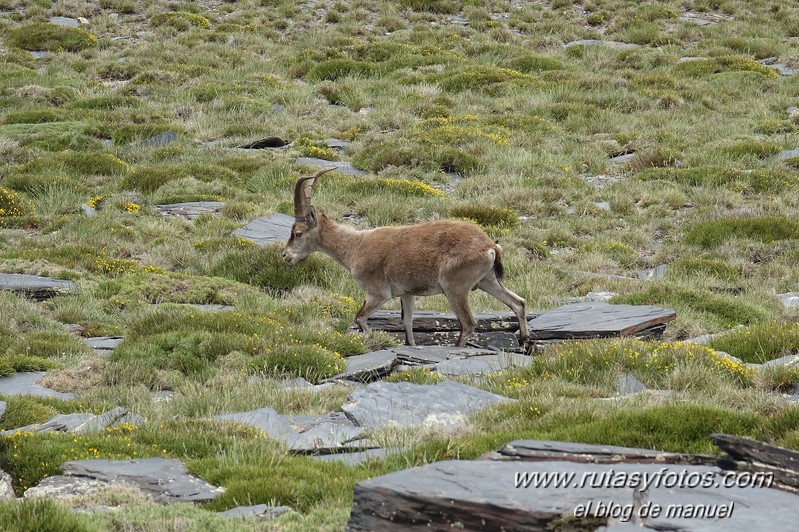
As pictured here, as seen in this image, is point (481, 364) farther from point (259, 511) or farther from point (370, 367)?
point (259, 511)

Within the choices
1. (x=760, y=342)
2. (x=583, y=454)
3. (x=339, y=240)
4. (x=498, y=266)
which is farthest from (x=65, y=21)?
(x=583, y=454)

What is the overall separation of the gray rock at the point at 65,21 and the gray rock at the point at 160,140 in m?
13.4

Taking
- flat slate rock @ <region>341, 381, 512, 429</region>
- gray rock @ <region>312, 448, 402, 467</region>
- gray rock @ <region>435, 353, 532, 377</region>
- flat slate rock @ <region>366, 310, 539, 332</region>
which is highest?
gray rock @ <region>312, 448, 402, 467</region>

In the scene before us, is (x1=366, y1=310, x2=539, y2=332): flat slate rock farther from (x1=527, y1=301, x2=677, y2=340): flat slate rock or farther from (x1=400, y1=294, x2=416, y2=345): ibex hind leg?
(x1=400, y1=294, x2=416, y2=345): ibex hind leg

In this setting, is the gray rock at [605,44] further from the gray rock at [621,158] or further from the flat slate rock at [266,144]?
the flat slate rock at [266,144]

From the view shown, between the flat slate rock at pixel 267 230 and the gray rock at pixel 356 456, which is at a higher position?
the gray rock at pixel 356 456

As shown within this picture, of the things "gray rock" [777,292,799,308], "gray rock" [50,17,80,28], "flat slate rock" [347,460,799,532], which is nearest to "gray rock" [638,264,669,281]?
"gray rock" [777,292,799,308]

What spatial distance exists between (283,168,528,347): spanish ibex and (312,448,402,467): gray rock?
4.06 m

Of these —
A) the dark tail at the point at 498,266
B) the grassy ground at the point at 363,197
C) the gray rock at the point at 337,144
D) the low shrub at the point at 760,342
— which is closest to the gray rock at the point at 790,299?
the grassy ground at the point at 363,197

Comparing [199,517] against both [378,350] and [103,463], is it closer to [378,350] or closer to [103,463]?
[103,463]

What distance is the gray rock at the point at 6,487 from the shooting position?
7211mm

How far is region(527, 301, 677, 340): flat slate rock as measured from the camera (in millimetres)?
11953

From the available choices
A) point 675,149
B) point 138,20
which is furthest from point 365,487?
point 138,20

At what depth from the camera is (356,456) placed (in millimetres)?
8023
